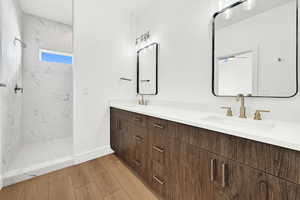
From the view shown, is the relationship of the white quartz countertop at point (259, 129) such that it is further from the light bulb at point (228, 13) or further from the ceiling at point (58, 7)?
the ceiling at point (58, 7)

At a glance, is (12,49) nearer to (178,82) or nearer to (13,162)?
(13,162)

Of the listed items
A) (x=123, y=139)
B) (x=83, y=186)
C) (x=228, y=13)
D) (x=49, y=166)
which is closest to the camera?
(x=228, y=13)

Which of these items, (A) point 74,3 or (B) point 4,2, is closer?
(B) point 4,2

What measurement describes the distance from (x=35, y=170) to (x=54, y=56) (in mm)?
2015

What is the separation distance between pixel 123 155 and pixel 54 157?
1.04 metres

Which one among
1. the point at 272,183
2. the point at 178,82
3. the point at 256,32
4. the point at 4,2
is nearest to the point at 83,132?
the point at 178,82

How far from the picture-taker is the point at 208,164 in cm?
80

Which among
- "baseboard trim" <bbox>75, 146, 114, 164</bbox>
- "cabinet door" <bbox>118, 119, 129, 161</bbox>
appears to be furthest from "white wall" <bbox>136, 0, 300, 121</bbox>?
"baseboard trim" <bbox>75, 146, 114, 164</bbox>

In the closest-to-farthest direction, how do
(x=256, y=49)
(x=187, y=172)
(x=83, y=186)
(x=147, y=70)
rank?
(x=187, y=172)
(x=256, y=49)
(x=83, y=186)
(x=147, y=70)

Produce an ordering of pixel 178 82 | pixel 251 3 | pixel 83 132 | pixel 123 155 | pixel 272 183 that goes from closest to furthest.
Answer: pixel 272 183 < pixel 251 3 < pixel 178 82 < pixel 123 155 < pixel 83 132

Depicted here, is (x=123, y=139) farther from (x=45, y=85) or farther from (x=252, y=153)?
(x=45, y=85)

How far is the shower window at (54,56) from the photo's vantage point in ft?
8.08

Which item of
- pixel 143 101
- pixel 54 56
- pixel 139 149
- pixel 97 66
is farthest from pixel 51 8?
pixel 139 149

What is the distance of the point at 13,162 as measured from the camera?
1.75 metres
